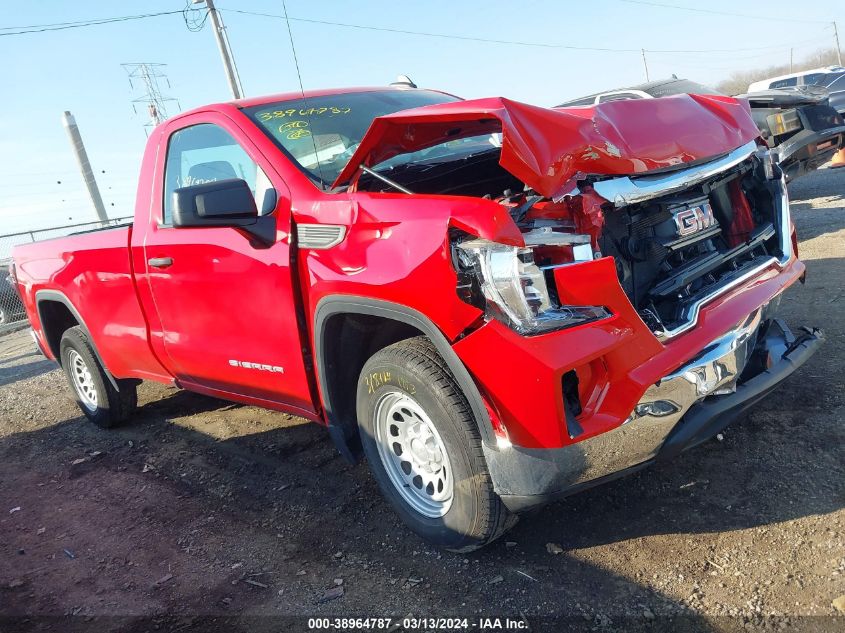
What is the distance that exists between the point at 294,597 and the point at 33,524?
84.9 inches

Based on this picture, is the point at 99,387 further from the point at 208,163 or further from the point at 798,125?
the point at 798,125

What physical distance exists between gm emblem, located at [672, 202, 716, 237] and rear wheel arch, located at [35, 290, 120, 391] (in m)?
4.18

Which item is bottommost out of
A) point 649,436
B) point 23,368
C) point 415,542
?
point 23,368

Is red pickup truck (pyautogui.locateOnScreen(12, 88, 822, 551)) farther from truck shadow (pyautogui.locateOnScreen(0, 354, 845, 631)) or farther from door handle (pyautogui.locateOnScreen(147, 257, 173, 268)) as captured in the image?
truck shadow (pyautogui.locateOnScreen(0, 354, 845, 631))

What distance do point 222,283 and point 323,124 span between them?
99cm

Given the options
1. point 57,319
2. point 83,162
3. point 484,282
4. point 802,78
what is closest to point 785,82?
point 802,78

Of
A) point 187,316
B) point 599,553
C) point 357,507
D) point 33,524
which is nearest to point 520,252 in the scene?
point 599,553

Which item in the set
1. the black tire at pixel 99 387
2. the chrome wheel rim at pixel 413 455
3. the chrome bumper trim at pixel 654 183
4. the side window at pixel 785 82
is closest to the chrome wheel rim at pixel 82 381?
the black tire at pixel 99 387

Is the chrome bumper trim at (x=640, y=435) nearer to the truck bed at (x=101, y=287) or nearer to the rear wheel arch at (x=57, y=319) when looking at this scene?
the truck bed at (x=101, y=287)

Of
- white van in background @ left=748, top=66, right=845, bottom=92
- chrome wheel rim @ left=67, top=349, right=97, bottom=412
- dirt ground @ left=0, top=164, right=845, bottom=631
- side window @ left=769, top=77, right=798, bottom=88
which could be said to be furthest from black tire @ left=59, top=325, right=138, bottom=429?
side window @ left=769, top=77, right=798, bottom=88

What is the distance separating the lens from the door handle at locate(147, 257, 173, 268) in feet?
12.6

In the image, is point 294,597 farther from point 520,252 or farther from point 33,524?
point 33,524

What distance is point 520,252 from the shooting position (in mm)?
2256

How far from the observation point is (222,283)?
3498mm
